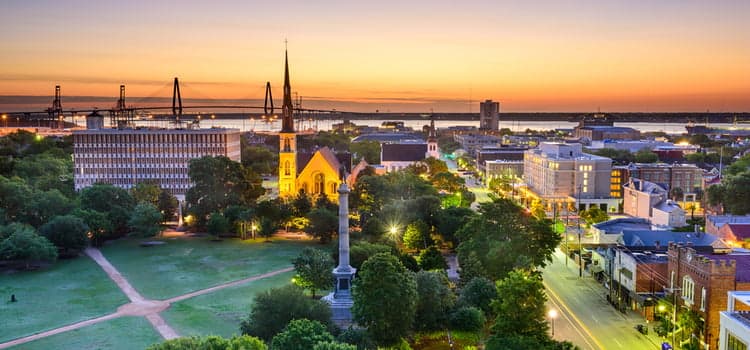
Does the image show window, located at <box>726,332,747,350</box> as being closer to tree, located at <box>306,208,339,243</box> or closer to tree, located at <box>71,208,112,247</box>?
tree, located at <box>306,208,339,243</box>

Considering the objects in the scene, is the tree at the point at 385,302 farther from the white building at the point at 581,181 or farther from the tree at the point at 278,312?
the white building at the point at 581,181

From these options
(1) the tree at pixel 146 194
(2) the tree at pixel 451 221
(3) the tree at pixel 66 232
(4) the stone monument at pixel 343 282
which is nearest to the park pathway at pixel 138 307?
(3) the tree at pixel 66 232

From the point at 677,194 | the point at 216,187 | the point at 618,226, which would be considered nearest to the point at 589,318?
the point at 618,226

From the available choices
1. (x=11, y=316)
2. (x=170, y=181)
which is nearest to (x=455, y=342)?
(x=11, y=316)

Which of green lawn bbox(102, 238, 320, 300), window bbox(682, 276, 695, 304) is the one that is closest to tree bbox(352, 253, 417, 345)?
window bbox(682, 276, 695, 304)

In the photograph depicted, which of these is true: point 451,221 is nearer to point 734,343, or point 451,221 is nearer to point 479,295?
point 479,295

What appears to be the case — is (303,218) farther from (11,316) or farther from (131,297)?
(11,316)
